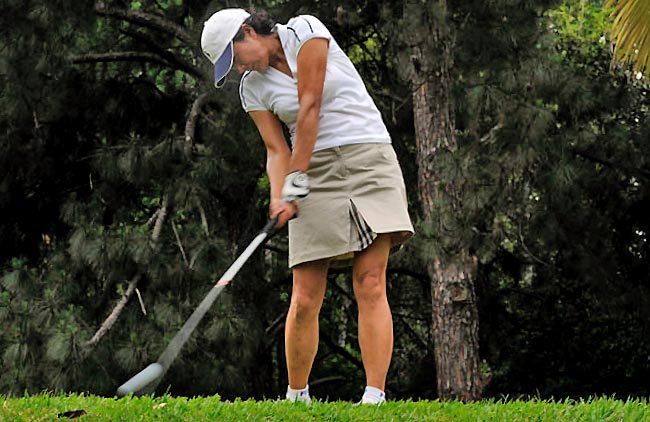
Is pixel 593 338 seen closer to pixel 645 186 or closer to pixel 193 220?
pixel 645 186

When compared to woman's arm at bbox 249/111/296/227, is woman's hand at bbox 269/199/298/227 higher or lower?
lower

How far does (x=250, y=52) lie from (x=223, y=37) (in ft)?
0.33

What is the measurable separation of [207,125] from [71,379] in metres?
2.19

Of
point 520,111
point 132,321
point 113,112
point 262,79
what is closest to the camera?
point 262,79

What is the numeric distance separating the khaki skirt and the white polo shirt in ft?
0.17

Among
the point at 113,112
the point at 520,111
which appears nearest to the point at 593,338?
the point at 520,111

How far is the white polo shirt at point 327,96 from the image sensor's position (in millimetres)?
3615

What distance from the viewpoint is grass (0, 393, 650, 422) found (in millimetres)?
3102

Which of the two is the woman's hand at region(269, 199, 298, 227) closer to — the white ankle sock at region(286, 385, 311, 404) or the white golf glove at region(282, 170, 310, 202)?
the white golf glove at region(282, 170, 310, 202)

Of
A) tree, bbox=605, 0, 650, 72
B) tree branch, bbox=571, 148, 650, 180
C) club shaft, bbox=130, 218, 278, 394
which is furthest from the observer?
tree branch, bbox=571, 148, 650, 180

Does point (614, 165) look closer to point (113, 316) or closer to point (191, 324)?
point (113, 316)

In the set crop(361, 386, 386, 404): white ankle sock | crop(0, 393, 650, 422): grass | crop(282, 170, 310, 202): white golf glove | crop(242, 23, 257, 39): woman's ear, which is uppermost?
crop(242, 23, 257, 39): woman's ear

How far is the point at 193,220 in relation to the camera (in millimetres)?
8383

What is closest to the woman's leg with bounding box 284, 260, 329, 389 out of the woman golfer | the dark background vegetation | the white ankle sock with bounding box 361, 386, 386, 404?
the woman golfer
